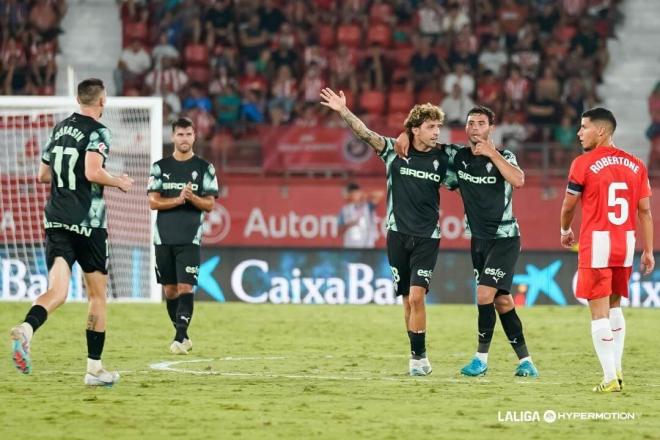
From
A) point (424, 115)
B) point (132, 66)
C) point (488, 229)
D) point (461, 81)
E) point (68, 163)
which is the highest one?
point (132, 66)

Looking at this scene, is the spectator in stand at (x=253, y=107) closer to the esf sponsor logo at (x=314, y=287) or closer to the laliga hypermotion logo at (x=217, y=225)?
the laliga hypermotion logo at (x=217, y=225)

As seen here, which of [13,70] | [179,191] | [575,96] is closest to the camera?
[179,191]

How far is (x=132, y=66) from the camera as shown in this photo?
2719cm

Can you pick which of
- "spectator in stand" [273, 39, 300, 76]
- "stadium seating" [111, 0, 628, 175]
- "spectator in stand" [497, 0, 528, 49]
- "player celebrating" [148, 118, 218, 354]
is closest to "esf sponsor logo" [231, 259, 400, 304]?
"stadium seating" [111, 0, 628, 175]

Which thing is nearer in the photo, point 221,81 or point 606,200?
point 606,200

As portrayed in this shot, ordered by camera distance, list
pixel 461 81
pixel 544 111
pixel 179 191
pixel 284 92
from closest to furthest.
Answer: pixel 179 191 < pixel 544 111 < pixel 284 92 < pixel 461 81

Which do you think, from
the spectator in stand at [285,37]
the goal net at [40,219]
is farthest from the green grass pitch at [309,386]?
the spectator in stand at [285,37]

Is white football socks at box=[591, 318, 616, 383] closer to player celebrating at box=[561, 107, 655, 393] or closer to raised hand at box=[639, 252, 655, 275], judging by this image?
player celebrating at box=[561, 107, 655, 393]

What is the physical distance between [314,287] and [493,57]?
8756mm

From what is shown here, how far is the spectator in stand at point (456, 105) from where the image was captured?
25625mm

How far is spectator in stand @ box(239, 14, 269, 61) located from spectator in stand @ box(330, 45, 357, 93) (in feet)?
5.02

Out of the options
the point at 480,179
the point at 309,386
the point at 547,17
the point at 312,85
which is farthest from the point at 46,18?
the point at 309,386

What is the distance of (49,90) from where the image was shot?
26.8m

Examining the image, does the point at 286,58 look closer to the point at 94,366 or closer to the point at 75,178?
the point at 75,178
